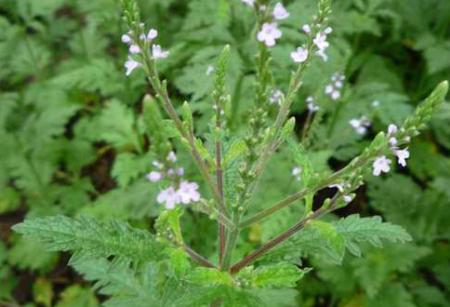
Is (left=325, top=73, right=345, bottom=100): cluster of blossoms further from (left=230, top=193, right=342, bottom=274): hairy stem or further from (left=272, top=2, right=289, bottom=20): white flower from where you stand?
(left=272, top=2, right=289, bottom=20): white flower

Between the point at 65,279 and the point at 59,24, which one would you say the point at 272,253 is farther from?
the point at 59,24

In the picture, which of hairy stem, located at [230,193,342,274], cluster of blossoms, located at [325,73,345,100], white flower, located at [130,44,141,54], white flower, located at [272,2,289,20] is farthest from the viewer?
cluster of blossoms, located at [325,73,345,100]

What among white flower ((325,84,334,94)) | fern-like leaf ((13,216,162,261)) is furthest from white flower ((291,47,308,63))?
white flower ((325,84,334,94))

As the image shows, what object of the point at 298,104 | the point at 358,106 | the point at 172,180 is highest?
the point at 298,104

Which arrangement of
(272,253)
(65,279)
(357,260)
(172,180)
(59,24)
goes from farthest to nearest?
(59,24) → (65,279) → (357,260) → (272,253) → (172,180)

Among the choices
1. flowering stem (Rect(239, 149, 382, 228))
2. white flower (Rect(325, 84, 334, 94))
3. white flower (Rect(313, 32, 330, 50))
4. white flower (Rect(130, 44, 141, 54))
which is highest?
white flower (Rect(325, 84, 334, 94))

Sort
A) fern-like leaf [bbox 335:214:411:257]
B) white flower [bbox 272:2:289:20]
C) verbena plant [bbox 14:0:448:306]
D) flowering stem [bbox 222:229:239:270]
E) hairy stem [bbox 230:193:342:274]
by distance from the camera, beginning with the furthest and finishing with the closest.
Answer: fern-like leaf [bbox 335:214:411:257]
flowering stem [bbox 222:229:239:270]
hairy stem [bbox 230:193:342:274]
verbena plant [bbox 14:0:448:306]
white flower [bbox 272:2:289:20]

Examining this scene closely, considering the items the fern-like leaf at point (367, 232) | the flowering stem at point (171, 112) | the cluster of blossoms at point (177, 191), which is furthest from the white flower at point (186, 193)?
the fern-like leaf at point (367, 232)

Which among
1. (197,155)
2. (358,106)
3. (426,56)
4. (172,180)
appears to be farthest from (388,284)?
(172,180)
